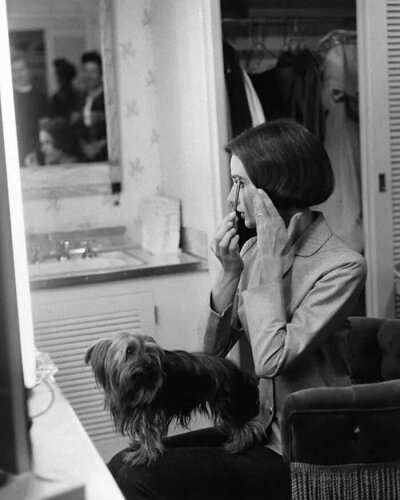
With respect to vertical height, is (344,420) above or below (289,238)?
below

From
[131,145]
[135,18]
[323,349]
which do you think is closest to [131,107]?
[131,145]

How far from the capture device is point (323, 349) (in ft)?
→ 4.90

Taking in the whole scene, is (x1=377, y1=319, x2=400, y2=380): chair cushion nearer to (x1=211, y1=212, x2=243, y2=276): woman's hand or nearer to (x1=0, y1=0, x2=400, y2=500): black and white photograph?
(x1=0, y1=0, x2=400, y2=500): black and white photograph

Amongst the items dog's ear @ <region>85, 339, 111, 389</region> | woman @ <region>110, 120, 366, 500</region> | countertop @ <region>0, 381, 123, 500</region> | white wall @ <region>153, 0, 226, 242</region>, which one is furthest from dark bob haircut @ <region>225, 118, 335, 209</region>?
white wall @ <region>153, 0, 226, 242</region>

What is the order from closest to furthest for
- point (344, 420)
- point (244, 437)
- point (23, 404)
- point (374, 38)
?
point (23, 404), point (344, 420), point (244, 437), point (374, 38)

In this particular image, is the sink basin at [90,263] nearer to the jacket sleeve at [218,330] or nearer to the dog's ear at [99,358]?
the jacket sleeve at [218,330]

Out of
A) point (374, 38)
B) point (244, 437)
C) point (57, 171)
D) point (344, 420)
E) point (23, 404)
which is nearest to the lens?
point (23, 404)

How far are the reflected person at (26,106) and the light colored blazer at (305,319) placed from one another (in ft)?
5.94

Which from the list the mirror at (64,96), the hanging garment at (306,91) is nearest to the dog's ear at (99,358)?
the mirror at (64,96)

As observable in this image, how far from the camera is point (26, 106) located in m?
3.04

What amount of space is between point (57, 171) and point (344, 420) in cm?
221

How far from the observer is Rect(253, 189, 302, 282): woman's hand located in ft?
4.81

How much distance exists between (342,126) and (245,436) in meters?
1.97

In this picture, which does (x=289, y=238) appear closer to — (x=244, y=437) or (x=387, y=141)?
(x=244, y=437)
